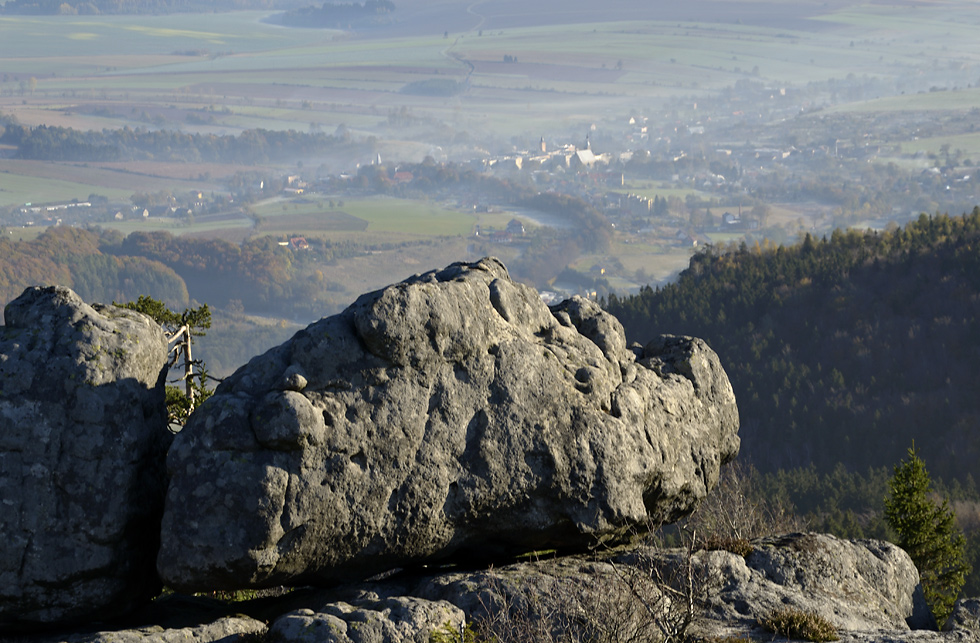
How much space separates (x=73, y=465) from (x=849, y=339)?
260 ft

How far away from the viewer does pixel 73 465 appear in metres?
14.7

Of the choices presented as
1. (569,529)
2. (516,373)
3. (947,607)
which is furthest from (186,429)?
(947,607)

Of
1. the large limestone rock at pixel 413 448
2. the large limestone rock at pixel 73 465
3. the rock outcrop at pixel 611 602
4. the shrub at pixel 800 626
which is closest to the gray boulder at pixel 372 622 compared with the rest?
the rock outcrop at pixel 611 602

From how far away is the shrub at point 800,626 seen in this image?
626 inches

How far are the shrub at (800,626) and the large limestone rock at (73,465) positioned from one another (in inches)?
427

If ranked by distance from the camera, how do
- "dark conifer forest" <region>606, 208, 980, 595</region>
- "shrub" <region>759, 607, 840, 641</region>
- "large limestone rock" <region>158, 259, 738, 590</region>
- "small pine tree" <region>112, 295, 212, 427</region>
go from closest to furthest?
"large limestone rock" <region>158, 259, 738, 590</region>, "shrub" <region>759, 607, 840, 641</region>, "small pine tree" <region>112, 295, 212, 427</region>, "dark conifer forest" <region>606, 208, 980, 595</region>

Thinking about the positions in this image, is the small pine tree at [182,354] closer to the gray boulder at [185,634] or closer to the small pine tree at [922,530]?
the gray boulder at [185,634]

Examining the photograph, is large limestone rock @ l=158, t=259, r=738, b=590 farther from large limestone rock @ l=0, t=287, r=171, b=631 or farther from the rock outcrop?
large limestone rock @ l=0, t=287, r=171, b=631

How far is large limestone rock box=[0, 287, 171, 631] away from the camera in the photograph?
47.4 feet

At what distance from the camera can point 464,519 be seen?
16.3 m

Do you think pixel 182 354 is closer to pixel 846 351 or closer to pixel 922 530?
pixel 922 530

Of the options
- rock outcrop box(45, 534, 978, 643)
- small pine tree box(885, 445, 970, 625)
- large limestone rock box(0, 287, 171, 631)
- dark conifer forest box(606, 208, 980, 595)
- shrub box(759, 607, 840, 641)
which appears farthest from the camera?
dark conifer forest box(606, 208, 980, 595)

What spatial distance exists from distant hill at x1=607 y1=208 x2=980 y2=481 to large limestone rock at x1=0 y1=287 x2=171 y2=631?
62647mm

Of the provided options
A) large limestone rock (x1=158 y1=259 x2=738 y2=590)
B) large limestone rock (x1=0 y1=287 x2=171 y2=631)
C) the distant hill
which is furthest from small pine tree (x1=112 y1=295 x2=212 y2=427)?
the distant hill
